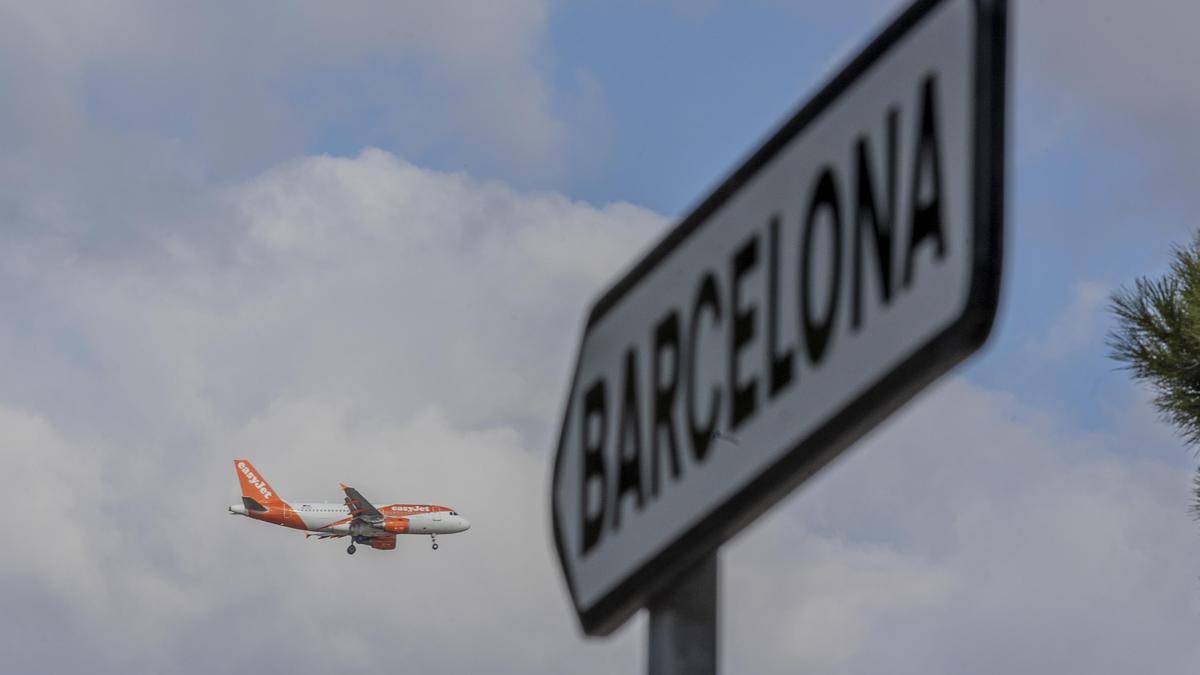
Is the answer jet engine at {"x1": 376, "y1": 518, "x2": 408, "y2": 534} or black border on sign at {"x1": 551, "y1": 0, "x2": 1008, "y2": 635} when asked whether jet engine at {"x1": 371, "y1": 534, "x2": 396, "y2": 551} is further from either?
black border on sign at {"x1": 551, "y1": 0, "x2": 1008, "y2": 635}

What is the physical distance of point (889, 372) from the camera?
1.27 m

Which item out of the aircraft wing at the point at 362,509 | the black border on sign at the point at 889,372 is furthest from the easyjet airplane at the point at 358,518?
the black border on sign at the point at 889,372

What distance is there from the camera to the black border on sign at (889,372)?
1.17 meters

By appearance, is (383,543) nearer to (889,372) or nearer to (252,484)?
(252,484)

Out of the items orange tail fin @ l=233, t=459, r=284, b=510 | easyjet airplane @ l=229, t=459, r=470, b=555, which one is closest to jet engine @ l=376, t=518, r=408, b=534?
easyjet airplane @ l=229, t=459, r=470, b=555

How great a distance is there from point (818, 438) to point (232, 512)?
82.9 metres

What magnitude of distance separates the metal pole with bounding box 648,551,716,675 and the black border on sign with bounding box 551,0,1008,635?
18 mm

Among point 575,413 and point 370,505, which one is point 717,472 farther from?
point 370,505

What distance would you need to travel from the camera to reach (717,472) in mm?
1495

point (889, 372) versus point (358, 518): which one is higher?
point (358, 518)

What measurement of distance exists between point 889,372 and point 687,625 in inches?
15.1

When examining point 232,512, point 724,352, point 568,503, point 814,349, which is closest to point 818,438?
point 814,349

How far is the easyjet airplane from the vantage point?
78438mm

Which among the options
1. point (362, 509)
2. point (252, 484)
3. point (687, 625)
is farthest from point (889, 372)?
point (252, 484)
